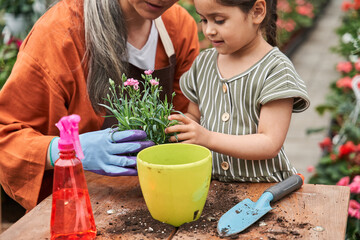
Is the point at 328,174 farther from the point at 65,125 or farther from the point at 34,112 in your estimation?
the point at 65,125

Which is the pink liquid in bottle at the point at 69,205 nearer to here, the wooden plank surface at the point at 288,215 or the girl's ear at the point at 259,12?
the wooden plank surface at the point at 288,215

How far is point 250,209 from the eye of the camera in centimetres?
124

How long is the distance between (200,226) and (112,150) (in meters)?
0.35

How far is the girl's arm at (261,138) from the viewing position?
4.61 feet

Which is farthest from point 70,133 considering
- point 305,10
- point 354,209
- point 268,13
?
point 305,10

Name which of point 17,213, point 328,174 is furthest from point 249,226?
point 328,174

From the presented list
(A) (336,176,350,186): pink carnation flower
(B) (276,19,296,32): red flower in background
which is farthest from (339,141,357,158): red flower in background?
(B) (276,19,296,32): red flower in background

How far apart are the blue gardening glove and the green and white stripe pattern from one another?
0.29 meters

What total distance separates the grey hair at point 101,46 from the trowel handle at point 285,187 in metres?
0.70

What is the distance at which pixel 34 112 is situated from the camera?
171cm

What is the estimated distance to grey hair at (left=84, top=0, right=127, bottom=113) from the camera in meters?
1.71

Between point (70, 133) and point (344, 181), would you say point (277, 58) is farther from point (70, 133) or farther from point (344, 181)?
point (344, 181)

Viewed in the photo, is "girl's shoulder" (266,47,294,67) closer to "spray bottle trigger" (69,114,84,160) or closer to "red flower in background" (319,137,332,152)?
"spray bottle trigger" (69,114,84,160)

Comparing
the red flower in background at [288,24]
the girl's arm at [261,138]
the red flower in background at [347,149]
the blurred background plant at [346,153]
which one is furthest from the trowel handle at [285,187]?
the red flower in background at [288,24]
